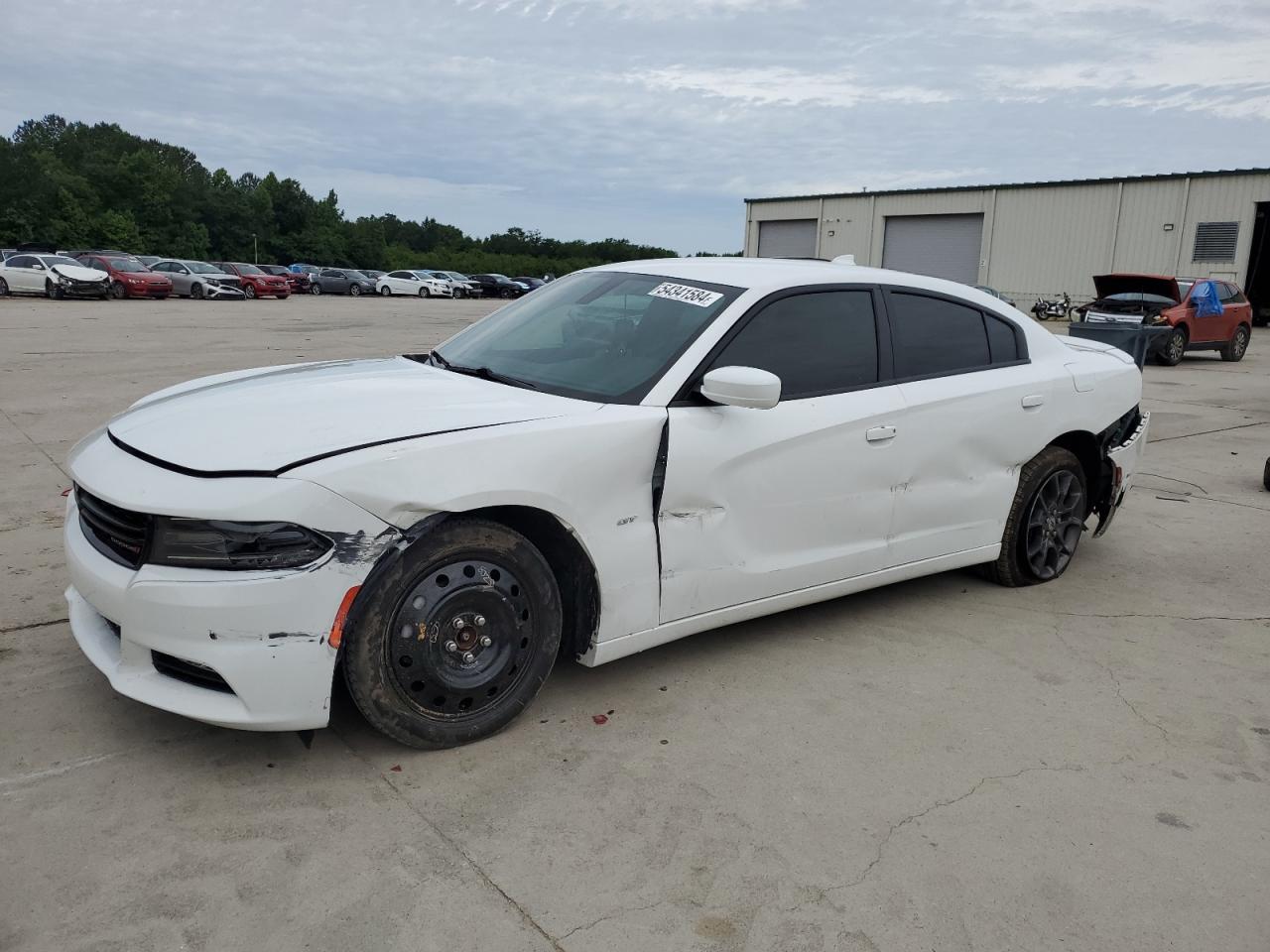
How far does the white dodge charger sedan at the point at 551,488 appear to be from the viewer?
9.21 ft

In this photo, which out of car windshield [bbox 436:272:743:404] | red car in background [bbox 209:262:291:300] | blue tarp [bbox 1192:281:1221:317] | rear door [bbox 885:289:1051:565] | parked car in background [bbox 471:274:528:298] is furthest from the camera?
parked car in background [bbox 471:274:528:298]

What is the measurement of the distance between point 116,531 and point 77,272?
102 feet

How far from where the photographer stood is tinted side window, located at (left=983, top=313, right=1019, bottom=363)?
186 inches

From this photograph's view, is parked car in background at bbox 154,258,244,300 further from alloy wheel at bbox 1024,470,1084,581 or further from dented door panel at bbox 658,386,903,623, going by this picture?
dented door panel at bbox 658,386,903,623

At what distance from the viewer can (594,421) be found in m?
3.32

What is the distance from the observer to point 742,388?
3.38 m

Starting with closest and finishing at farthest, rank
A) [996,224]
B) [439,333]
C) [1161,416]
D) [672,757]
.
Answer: [672,757] → [1161,416] → [439,333] → [996,224]

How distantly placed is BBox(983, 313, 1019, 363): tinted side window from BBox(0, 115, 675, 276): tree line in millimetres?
72459

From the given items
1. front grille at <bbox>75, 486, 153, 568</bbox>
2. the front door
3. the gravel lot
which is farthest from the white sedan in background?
front grille at <bbox>75, 486, 153, 568</bbox>

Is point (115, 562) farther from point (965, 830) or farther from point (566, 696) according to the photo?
point (965, 830)

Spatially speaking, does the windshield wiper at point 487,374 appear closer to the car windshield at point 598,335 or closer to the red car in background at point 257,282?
the car windshield at point 598,335

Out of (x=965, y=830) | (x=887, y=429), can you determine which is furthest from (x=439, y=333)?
(x=965, y=830)

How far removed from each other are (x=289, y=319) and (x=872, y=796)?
2423cm

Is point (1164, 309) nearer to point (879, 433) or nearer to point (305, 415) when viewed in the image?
point (879, 433)
